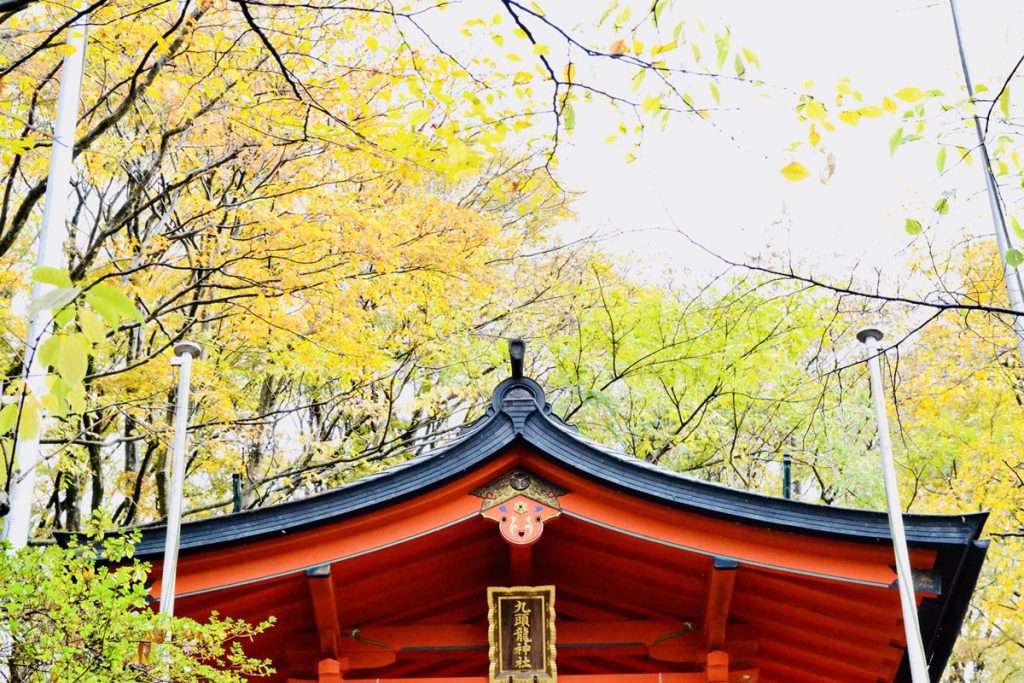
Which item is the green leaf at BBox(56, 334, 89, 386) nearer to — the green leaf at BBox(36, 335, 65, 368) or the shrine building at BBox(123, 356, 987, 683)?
the green leaf at BBox(36, 335, 65, 368)

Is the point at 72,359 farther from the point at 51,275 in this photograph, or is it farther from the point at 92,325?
the point at 51,275

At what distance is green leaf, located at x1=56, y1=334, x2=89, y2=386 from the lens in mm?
2258

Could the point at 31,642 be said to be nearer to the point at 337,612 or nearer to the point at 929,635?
the point at 337,612

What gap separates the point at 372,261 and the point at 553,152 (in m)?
6.13

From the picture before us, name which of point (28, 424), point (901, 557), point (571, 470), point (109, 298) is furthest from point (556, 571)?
point (109, 298)

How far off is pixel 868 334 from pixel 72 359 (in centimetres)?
469

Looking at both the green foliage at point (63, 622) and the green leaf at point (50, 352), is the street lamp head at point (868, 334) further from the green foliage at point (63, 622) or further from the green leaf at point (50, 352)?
the green leaf at point (50, 352)

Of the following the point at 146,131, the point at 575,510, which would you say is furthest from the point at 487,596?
the point at 146,131

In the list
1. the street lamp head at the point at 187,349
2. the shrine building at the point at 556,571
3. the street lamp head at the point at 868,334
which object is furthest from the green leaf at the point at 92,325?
the street lamp head at the point at 868,334

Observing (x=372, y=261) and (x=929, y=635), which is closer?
(x=929, y=635)

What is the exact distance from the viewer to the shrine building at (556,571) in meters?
5.90

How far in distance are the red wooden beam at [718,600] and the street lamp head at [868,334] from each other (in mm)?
1655

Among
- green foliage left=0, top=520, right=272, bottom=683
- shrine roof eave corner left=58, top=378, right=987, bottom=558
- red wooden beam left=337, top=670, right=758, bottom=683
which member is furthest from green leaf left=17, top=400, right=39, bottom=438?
red wooden beam left=337, top=670, right=758, bottom=683

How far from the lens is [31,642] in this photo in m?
3.84
